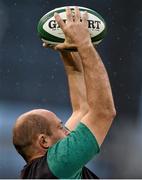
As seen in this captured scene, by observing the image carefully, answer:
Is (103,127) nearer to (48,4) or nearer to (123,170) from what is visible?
(123,170)

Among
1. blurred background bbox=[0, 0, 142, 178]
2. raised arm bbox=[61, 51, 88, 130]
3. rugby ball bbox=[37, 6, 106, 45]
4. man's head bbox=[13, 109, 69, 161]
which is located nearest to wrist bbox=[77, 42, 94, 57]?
man's head bbox=[13, 109, 69, 161]

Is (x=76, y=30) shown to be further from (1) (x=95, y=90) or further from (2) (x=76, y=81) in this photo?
(2) (x=76, y=81)

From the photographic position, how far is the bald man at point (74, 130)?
315cm

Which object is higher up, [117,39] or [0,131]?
[117,39]

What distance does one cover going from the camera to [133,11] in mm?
8656

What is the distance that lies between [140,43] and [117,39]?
336 mm

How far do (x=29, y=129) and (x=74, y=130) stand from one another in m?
0.27

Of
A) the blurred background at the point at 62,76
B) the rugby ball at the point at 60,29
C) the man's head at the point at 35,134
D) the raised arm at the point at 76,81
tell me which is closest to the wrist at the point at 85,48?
the man's head at the point at 35,134

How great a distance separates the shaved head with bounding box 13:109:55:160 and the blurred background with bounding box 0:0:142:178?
13.8ft

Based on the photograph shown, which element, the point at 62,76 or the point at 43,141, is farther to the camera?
the point at 62,76

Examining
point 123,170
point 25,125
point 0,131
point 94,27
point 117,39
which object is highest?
point 94,27

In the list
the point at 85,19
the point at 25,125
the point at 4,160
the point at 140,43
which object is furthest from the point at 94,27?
the point at 140,43

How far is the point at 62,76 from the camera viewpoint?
8156 mm

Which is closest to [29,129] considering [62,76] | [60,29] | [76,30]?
[76,30]
